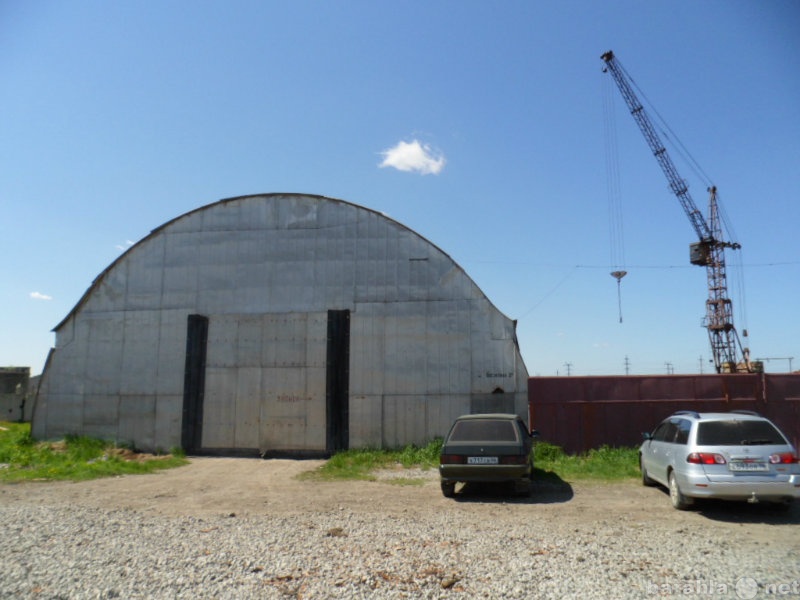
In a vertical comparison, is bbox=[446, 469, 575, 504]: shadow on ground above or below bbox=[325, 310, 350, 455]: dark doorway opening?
below

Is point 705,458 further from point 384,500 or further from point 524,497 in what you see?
point 384,500

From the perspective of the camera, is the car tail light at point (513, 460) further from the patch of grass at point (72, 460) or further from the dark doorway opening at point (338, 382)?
the patch of grass at point (72, 460)

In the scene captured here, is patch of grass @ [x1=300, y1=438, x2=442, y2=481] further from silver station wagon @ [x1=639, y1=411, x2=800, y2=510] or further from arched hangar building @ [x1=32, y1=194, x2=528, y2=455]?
silver station wagon @ [x1=639, y1=411, x2=800, y2=510]

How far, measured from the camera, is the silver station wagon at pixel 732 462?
774 centimetres

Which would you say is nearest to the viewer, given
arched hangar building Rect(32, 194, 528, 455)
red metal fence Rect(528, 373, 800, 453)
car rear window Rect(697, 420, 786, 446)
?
car rear window Rect(697, 420, 786, 446)

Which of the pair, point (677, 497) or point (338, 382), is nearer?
point (677, 497)

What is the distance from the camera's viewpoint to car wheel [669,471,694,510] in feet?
27.3

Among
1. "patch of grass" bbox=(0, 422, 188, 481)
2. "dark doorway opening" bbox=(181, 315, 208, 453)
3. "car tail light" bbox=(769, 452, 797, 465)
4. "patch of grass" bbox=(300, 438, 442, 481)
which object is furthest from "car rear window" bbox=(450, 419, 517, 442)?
"dark doorway opening" bbox=(181, 315, 208, 453)

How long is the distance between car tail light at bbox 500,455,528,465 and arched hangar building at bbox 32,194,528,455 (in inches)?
214

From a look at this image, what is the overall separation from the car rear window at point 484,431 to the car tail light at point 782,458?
12.8 ft

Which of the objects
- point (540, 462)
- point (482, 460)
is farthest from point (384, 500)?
point (540, 462)

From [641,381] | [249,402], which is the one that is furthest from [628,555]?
[249,402]

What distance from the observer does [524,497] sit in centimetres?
977

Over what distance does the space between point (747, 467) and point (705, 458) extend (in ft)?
1.77
